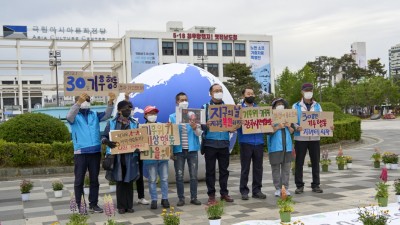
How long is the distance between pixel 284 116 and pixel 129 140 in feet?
10.2

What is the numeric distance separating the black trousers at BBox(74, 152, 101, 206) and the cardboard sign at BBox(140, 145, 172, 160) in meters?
0.86

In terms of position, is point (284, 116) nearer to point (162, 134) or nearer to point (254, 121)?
point (254, 121)

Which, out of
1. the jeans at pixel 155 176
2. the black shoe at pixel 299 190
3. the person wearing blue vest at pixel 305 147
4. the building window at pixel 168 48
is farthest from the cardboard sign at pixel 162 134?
the building window at pixel 168 48

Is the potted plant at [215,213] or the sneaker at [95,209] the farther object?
the sneaker at [95,209]

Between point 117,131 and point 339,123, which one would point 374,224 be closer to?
point 117,131

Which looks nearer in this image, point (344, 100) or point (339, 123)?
point (339, 123)

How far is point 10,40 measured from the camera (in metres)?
70.2

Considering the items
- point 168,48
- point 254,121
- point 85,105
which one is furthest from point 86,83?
point 168,48

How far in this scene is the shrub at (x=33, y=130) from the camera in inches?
580

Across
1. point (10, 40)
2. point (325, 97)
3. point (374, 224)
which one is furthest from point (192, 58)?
point (374, 224)

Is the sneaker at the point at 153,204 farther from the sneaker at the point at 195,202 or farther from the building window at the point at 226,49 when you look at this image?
the building window at the point at 226,49

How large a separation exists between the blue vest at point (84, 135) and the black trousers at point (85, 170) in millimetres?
133

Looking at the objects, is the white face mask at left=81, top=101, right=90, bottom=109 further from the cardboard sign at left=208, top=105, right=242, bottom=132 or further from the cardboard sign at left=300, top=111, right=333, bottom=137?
the cardboard sign at left=300, top=111, right=333, bottom=137

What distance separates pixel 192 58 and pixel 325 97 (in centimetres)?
2338
